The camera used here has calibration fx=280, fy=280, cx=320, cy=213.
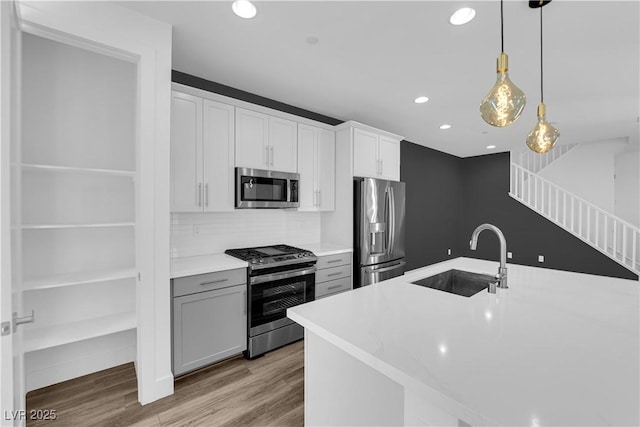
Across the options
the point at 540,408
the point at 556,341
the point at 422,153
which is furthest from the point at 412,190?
the point at 540,408

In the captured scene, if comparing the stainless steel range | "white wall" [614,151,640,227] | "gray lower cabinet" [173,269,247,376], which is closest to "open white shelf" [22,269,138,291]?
"gray lower cabinet" [173,269,247,376]

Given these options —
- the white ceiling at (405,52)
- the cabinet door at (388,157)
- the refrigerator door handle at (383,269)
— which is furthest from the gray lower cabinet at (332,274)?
the white ceiling at (405,52)

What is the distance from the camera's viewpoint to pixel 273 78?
2760mm

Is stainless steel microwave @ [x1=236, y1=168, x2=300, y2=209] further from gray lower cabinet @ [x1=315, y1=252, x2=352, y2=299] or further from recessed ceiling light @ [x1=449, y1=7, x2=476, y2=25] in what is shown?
recessed ceiling light @ [x1=449, y1=7, x2=476, y2=25]

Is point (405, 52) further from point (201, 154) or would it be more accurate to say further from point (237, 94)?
point (201, 154)

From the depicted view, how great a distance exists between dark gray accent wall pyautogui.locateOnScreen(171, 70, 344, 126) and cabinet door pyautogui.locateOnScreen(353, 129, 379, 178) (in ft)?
2.05

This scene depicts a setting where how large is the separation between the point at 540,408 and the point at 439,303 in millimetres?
741

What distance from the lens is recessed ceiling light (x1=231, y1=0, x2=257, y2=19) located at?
177 cm

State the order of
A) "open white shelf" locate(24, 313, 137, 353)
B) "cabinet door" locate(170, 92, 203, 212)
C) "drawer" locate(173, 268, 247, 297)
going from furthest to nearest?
"cabinet door" locate(170, 92, 203, 212) → "drawer" locate(173, 268, 247, 297) → "open white shelf" locate(24, 313, 137, 353)

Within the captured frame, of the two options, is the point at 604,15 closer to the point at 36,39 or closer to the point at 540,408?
the point at 540,408

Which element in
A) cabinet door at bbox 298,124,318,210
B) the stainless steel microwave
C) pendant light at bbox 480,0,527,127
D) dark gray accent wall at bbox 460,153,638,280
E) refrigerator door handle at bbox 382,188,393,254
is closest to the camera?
pendant light at bbox 480,0,527,127

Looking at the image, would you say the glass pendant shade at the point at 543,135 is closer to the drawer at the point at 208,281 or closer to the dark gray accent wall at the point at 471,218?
the drawer at the point at 208,281

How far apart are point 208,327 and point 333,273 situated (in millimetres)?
1428

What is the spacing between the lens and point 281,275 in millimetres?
2709
